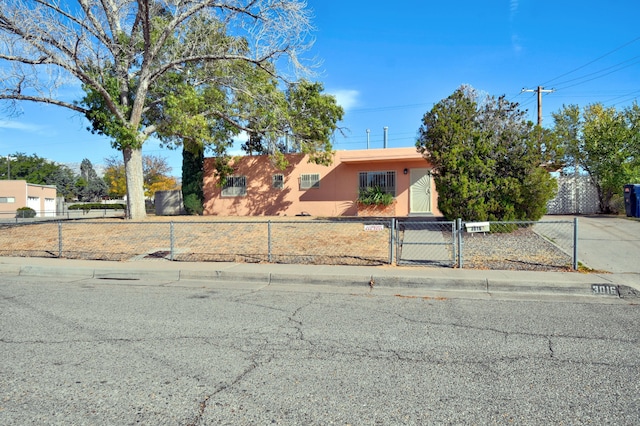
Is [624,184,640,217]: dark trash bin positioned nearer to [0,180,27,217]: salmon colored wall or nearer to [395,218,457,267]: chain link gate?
[395,218,457,267]: chain link gate

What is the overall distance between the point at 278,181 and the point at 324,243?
10903 millimetres

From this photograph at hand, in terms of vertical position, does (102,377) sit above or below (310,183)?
below

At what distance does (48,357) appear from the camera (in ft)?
14.3

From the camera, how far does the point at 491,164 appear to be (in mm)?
12016

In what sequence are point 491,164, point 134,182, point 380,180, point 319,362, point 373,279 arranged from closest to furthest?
1. point 319,362
2. point 373,279
3. point 491,164
4. point 134,182
5. point 380,180

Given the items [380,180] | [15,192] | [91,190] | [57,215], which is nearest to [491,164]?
[380,180]

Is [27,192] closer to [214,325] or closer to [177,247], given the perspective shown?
[177,247]

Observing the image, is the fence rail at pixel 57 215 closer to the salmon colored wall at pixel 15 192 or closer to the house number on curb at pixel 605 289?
the salmon colored wall at pixel 15 192

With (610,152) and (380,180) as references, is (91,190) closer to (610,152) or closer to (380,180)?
(380,180)

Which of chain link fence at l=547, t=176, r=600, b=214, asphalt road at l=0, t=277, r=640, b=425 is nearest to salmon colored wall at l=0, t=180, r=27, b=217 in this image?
asphalt road at l=0, t=277, r=640, b=425

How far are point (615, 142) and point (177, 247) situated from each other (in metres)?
19.2

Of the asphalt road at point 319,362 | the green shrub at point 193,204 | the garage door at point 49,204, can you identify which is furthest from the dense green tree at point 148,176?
the asphalt road at point 319,362

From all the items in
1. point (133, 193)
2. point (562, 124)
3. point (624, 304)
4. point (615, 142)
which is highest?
point (562, 124)

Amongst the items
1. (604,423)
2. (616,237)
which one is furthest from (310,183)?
(604,423)
